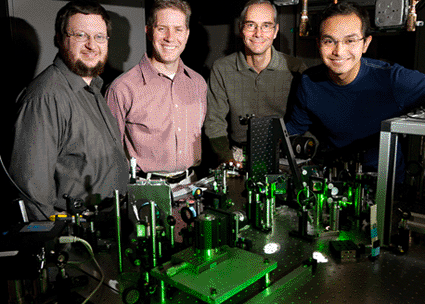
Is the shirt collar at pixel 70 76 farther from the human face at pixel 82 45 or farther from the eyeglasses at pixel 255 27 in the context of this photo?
the eyeglasses at pixel 255 27

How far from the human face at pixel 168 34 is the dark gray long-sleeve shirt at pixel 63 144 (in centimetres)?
52

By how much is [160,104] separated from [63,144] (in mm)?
800

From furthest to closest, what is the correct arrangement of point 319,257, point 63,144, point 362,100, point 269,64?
1. point 269,64
2. point 362,100
3. point 63,144
4. point 319,257

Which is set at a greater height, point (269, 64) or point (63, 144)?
point (269, 64)

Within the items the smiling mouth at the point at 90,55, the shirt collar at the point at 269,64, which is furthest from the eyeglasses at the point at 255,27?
the smiling mouth at the point at 90,55

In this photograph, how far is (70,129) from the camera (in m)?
2.02

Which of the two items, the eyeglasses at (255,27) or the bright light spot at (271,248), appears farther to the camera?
the eyeglasses at (255,27)

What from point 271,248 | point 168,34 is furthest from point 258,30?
point 271,248

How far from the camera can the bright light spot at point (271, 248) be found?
1.45m

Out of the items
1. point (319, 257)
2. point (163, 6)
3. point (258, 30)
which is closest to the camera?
point (319, 257)

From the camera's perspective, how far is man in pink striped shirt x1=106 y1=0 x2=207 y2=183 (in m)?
2.55

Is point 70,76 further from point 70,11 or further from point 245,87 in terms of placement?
point 245,87

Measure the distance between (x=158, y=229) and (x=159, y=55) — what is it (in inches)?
60.4

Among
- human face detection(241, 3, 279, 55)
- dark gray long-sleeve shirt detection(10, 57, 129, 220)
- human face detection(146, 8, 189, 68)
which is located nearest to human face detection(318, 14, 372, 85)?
human face detection(241, 3, 279, 55)
